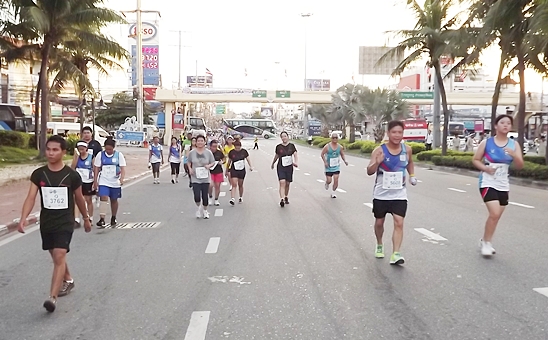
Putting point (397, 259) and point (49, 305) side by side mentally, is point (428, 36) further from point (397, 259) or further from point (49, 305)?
point (49, 305)

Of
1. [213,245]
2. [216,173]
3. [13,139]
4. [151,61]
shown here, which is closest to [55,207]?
[213,245]

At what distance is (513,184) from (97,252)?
16147 millimetres

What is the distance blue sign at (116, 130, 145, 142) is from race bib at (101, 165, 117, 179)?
34.7m

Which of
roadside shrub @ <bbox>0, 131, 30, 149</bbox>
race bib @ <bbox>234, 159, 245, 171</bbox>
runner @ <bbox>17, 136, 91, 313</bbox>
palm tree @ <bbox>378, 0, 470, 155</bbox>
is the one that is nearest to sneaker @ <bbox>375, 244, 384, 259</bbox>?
runner @ <bbox>17, 136, 91, 313</bbox>

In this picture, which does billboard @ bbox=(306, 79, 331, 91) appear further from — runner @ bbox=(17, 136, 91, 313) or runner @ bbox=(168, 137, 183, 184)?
runner @ bbox=(17, 136, 91, 313)

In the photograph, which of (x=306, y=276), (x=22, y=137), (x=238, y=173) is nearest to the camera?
(x=306, y=276)

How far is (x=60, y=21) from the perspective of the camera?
23.9m

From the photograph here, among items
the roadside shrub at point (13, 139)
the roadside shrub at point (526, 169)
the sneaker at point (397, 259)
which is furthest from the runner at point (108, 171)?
the roadside shrub at point (13, 139)

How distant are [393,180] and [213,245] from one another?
10.4ft

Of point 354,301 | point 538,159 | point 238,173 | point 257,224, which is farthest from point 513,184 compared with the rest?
point 354,301

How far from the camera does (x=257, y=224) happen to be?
11359 millimetres

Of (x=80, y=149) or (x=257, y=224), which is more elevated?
(x=80, y=149)

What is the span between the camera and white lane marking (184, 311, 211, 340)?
16.8 feet

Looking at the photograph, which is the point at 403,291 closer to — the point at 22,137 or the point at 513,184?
the point at 513,184
